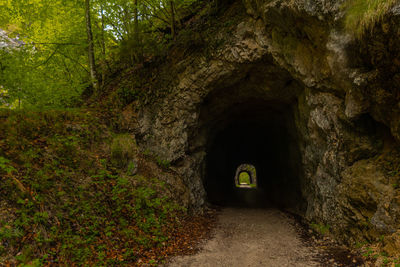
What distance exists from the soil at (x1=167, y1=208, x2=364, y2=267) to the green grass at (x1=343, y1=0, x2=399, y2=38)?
221 inches

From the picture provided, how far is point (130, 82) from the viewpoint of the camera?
38.3ft

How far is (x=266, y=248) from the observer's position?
677cm

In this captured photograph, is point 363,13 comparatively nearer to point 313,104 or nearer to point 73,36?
point 313,104

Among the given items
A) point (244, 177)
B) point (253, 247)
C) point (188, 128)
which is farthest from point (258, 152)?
point (244, 177)

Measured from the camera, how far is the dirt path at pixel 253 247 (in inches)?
226

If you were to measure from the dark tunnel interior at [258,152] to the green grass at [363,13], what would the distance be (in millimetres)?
7069

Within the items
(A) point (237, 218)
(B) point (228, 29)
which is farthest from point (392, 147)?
(B) point (228, 29)

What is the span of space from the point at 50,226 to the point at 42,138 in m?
3.37

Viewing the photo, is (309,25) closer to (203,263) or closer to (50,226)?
(203,263)

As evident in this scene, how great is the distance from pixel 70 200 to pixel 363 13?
8741 millimetres

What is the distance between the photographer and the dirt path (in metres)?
5.75

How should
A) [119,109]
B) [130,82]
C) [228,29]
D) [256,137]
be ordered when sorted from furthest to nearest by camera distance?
[256,137]
[130,82]
[119,109]
[228,29]

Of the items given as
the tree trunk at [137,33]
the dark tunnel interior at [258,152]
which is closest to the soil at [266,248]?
the dark tunnel interior at [258,152]

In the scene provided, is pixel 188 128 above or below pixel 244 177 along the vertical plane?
above
